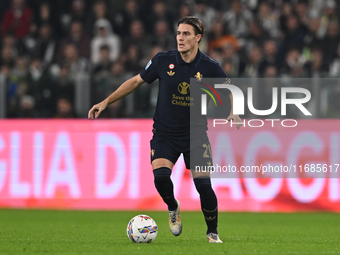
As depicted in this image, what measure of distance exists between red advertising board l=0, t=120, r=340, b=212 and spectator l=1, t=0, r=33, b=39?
338 cm

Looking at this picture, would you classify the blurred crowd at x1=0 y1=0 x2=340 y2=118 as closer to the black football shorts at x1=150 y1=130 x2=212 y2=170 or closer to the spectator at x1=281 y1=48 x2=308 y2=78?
the spectator at x1=281 y1=48 x2=308 y2=78

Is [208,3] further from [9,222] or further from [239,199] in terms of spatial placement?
[9,222]

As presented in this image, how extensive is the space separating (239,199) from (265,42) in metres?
3.51

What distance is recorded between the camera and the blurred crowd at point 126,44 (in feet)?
33.5

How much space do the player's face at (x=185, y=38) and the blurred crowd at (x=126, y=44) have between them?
4563mm

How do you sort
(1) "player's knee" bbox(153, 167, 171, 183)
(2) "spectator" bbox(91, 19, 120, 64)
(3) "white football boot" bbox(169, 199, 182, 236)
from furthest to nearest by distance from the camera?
(2) "spectator" bbox(91, 19, 120, 64), (3) "white football boot" bbox(169, 199, 182, 236), (1) "player's knee" bbox(153, 167, 171, 183)

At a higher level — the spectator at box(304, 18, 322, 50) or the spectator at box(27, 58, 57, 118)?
the spectator at box(304, 18, 322, 50)

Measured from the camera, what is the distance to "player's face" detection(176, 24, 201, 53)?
5.43 meters

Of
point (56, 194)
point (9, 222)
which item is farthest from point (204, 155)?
point (56, 194)

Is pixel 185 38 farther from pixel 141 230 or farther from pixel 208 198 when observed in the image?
pixel 141 230

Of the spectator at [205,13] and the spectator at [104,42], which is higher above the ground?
the spectator at [205,13]

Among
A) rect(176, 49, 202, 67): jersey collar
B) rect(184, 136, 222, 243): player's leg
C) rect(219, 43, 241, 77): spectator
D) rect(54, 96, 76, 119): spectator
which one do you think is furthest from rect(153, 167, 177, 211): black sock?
rect(219, 43, 241, 77): spectator

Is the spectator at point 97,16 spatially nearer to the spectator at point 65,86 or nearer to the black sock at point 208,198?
the spectator at point 65,86

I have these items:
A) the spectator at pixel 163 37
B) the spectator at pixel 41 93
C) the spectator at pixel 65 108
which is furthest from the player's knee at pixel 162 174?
the spectator at pixel 163 37
